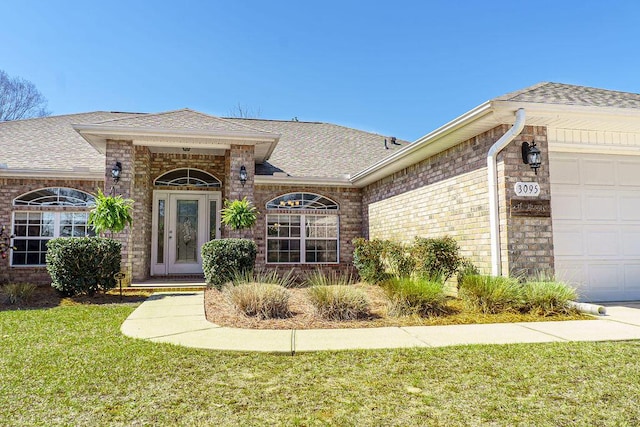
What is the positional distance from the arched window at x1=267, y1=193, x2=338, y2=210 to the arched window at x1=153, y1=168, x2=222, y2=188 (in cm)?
169

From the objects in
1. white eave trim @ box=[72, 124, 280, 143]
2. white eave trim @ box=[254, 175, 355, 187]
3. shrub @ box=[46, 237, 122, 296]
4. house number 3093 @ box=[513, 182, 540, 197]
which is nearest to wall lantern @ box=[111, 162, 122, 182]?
white eave trim @ box=[72, 124, 280, 143]

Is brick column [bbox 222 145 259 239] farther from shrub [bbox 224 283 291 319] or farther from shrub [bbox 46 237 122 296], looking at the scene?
shrub [bbox 224 283 291 319]

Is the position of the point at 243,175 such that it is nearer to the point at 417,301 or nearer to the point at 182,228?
the point at 182,228

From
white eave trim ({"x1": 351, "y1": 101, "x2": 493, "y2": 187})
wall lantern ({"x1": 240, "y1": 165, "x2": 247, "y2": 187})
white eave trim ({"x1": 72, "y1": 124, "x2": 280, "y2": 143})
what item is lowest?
wall lantern ({"x1": 240, "y1": 165, "x2": 247, "y2": 187})

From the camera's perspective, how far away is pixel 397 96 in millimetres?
20016

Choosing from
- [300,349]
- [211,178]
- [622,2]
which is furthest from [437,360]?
[622,2]

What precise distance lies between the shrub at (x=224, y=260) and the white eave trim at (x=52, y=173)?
4.08m

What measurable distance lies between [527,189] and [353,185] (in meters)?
6.00

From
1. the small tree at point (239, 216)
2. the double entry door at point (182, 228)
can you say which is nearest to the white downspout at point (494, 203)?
the small tree at point (239, 216)

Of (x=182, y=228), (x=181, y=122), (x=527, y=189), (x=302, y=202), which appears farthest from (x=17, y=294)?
(x=527, y=189)

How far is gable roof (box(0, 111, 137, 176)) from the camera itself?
10.2m

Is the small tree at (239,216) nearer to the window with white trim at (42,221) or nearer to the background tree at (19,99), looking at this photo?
the window with white trim at (42,221)

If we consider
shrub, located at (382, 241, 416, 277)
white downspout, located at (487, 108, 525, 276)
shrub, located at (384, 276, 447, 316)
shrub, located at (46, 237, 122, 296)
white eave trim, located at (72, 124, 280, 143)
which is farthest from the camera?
white eave trim, located at (72, 124, 280, 143)

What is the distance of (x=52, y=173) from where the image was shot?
32.9ft
